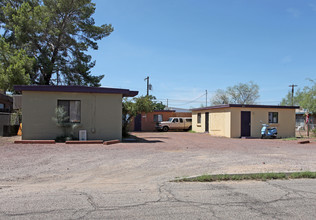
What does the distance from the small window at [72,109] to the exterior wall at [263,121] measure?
12.8 m

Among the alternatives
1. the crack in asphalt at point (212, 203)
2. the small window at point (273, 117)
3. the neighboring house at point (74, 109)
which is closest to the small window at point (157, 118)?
the small window at point (273, 117)

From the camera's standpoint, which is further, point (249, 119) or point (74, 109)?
point (249, 119)

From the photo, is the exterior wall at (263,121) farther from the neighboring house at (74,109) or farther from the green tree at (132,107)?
the neighboring house at (74,109)

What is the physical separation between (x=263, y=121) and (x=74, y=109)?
16026 millimetres

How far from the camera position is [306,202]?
5301 mm

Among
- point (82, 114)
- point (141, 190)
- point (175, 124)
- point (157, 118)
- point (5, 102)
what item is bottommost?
point (141, 190)

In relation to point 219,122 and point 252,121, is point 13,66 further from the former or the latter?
point 252,121

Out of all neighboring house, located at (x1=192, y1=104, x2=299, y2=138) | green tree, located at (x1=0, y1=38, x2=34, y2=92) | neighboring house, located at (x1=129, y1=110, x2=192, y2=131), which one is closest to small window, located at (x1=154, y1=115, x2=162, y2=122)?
neighboring house, located at (x1=129, y1=110, x2=192, y2=131)

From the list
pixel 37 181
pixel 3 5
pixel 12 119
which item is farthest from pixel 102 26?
pixel 37 181

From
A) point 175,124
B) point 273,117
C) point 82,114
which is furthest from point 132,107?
point 273,117

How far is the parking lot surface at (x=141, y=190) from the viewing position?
15.3 feet

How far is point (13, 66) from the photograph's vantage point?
23.5 m

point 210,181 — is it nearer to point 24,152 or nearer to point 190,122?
point 24,152

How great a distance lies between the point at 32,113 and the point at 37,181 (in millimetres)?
9868
